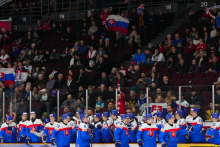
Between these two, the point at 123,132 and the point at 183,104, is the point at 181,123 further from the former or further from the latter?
the point at 123,132

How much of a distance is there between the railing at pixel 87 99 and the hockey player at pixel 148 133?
2050 mm

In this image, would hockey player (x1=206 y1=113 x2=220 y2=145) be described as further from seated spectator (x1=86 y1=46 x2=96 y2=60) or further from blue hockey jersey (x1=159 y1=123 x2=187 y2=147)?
seated spectator (x1=86 y1=46 x2=96 y2=60)

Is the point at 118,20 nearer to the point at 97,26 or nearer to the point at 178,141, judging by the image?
the point at 97,26

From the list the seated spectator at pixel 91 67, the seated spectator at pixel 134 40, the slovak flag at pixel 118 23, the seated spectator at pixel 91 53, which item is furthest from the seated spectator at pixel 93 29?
the seated spectator at pixel 91 67

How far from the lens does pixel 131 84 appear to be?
745 inches

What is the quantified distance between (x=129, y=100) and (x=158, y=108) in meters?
1.01

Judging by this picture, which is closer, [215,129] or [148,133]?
[148,133]

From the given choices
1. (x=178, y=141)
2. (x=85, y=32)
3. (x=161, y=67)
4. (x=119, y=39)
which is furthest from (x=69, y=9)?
(x=178, y=141)

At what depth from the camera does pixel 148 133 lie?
14383 mm

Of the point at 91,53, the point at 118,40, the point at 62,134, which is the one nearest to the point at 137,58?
the point at 118,40

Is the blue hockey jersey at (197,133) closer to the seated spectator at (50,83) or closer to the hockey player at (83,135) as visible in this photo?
the hockey player at (83,135)

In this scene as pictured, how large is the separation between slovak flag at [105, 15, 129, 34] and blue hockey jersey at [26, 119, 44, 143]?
669 centimetres

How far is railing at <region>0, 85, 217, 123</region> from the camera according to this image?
16.3 m

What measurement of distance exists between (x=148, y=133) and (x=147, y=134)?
36mm
